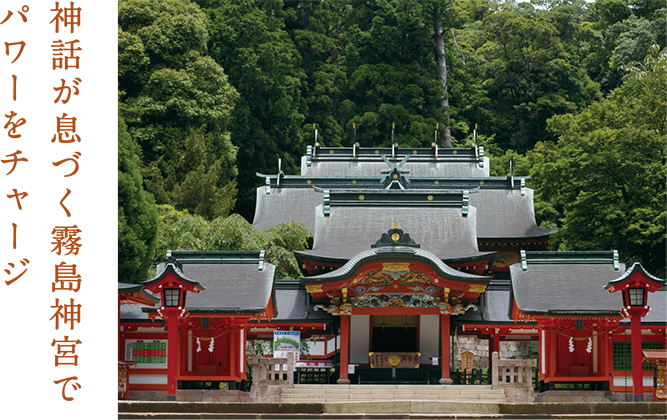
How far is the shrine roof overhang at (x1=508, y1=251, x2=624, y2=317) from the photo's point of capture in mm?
21641

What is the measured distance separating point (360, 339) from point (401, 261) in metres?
3.88

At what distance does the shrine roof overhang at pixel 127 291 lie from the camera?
19.3 metres

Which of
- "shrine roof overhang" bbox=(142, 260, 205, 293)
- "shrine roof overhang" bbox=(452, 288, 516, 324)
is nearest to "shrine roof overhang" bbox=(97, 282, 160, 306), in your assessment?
"shrine roof overhang" bbox=(142, 260, 205, 293)

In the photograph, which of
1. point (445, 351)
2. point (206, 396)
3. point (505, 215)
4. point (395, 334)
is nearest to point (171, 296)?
point (206, 396)

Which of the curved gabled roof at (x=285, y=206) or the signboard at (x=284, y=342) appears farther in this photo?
the curved gabled roof at (x=285, y=206)

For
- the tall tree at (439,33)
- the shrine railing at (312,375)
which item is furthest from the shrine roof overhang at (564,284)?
the tall tree at (439,33)

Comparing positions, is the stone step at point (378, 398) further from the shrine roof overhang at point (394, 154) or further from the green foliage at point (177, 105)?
the green foliage at point (177, 105)

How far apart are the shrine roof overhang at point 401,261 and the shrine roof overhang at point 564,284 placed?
1.13 m

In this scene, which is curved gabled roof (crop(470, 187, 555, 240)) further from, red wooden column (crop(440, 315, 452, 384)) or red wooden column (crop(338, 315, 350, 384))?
red wooden column (crop(338, 315, 350, 384))

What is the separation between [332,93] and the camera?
5497 centimetres

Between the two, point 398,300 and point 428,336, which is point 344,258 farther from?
point 428,336

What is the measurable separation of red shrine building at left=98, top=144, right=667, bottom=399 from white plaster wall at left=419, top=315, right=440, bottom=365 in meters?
0.03

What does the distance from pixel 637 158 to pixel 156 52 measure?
2445 centimetres

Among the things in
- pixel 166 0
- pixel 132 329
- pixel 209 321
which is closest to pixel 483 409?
pixel 209 321
